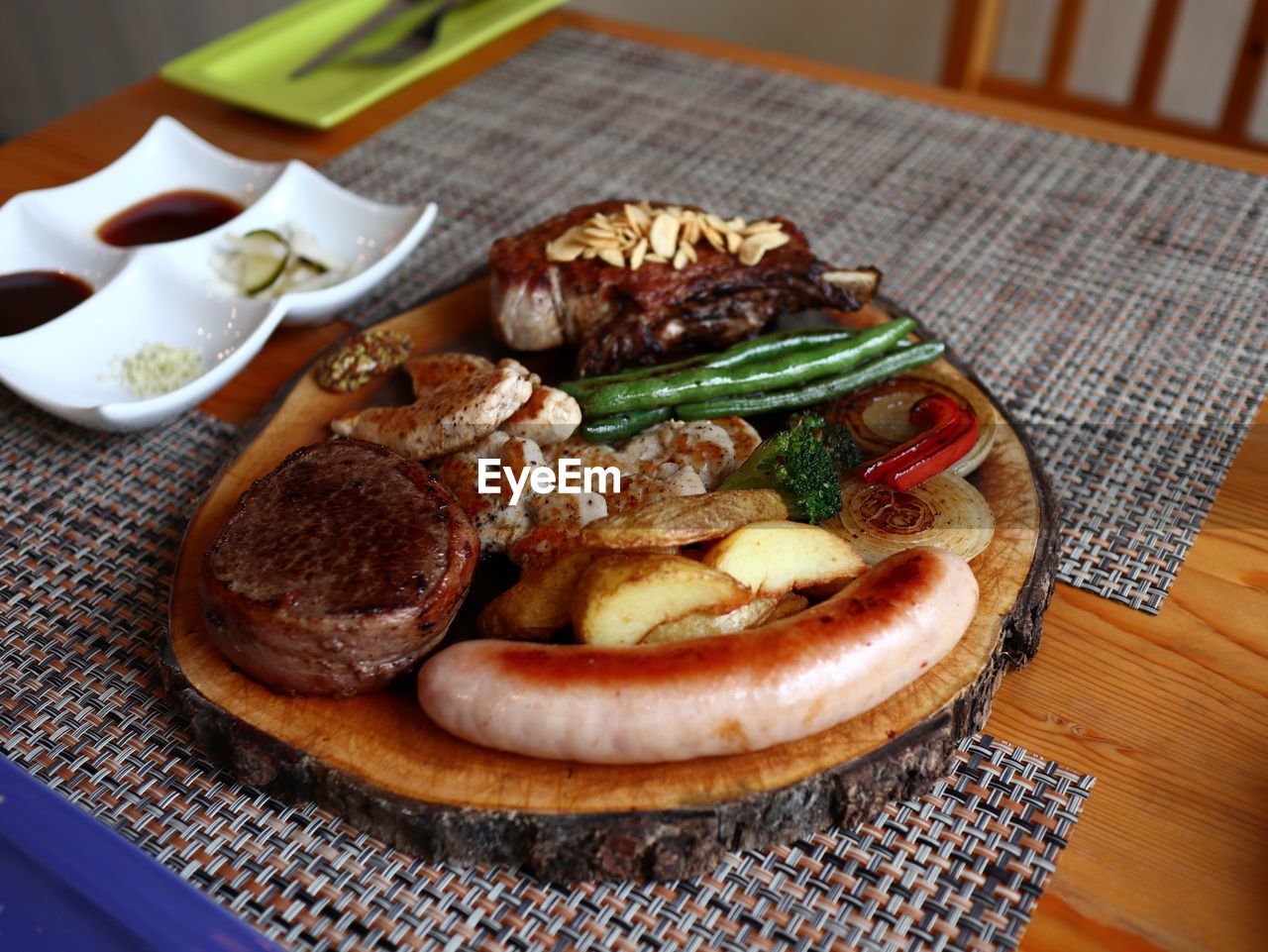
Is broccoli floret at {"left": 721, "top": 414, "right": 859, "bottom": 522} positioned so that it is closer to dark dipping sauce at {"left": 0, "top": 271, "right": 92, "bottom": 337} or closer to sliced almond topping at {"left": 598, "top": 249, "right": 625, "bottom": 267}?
sliced almond topping at {"left": 598, "top": 249, "right": 625, "bottom": 267}

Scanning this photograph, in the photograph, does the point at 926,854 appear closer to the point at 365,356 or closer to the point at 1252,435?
the point at 1252,435

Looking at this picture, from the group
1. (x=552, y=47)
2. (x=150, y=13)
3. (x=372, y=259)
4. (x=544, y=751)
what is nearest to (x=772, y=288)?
(x=372, y=259)

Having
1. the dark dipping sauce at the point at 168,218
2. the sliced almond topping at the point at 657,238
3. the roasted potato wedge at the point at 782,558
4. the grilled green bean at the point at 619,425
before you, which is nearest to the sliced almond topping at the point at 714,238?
the sliced almond topping at the point at 657,238

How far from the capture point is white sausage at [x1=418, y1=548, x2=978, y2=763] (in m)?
1.99

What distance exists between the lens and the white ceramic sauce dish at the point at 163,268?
124 inches

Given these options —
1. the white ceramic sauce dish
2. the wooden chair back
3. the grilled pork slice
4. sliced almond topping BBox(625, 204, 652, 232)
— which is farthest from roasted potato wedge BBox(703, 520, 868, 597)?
the wooden chair back

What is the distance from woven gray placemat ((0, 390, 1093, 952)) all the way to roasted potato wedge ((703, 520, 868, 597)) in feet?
1.55

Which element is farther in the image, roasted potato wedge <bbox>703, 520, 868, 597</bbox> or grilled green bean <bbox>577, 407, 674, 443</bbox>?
grilled green bean <bbox>577, 407, 674, 443</bbox>

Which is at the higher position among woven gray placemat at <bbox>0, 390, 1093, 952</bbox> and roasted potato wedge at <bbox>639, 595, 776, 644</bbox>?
roasted potato wedge at <bbox>639, 595, 776, 644</bbox>

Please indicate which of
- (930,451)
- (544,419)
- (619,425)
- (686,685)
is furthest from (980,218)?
(686,685)

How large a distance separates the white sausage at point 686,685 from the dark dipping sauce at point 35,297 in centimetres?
213

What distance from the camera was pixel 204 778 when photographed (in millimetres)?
2279

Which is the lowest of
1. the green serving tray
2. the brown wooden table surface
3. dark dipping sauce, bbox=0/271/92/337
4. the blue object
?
the brown wooden table surface

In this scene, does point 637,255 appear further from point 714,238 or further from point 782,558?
point 782,558
